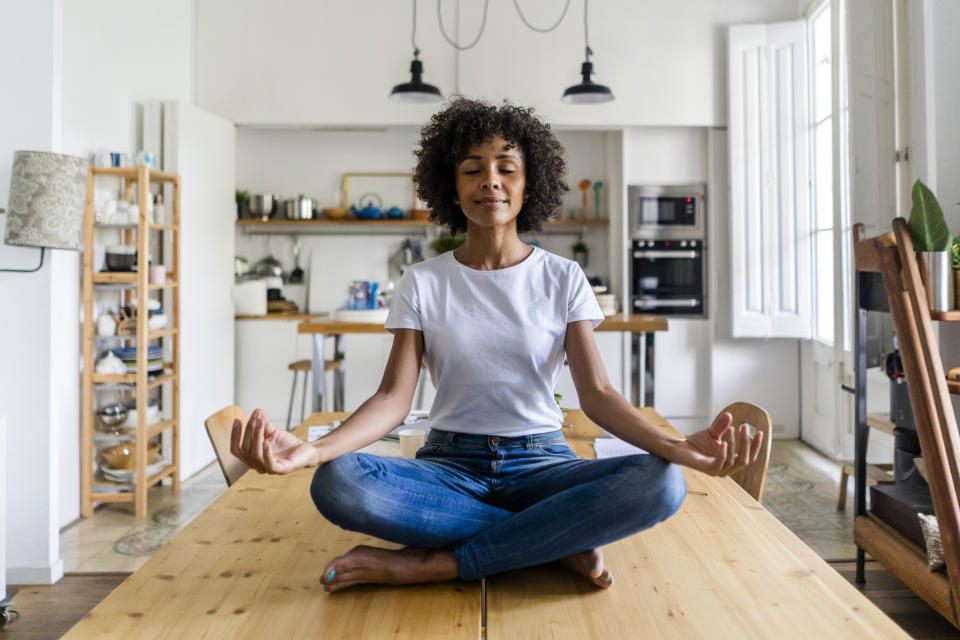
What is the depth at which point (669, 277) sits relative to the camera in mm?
5109

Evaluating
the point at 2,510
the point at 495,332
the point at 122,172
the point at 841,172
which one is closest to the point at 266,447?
the point at 495,332

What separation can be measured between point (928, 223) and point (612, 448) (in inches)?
47.4

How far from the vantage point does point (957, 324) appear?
9.13 ft

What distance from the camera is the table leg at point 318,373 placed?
3.61 metres

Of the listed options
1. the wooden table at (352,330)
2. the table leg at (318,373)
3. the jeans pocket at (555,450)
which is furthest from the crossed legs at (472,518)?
the table leg at (318,373)

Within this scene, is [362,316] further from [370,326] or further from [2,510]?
[2,510]

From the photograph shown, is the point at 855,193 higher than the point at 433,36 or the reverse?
the reverse

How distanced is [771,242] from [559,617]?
4.18 m

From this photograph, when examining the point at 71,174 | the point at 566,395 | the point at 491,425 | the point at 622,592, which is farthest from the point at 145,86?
the point at 622,592

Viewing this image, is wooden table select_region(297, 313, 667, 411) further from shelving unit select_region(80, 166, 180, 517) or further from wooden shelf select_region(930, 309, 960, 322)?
wooden shelf select_region(930, 309, 960, 322)

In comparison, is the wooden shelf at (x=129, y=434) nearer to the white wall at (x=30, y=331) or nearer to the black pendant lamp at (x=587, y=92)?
the white wall at (x=30, y=331)

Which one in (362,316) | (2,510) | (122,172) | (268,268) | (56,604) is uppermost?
(122,172)

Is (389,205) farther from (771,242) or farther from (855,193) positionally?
(855,193)

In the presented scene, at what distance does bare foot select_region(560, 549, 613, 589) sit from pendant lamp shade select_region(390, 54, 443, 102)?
10.9 feet
